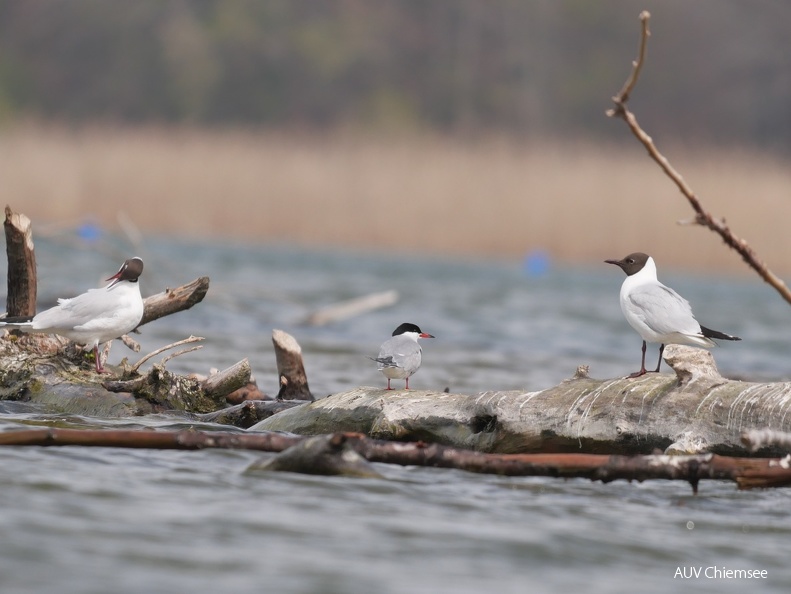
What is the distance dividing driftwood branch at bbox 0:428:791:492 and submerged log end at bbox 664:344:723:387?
2.51 ft

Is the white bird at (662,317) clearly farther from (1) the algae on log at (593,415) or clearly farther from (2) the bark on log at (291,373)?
(2) the bark on log at (291,373)

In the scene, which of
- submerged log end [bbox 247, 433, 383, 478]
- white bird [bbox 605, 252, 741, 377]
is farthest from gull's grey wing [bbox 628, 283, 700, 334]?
submerged log end [bbox 247, 433, 383, 478]

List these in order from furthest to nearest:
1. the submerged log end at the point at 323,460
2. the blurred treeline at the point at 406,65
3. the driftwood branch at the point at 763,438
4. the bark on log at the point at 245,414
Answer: the blurred treeline at the point at 406,65
the bark on log at the point at 245,414
the submerged log end at the point at 323,460
the driftwood branch at the point at 763,438

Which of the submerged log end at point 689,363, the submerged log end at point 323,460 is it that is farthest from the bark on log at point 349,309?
the submerged log end at point 323,460

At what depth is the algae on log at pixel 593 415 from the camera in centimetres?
515

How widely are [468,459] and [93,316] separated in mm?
2386

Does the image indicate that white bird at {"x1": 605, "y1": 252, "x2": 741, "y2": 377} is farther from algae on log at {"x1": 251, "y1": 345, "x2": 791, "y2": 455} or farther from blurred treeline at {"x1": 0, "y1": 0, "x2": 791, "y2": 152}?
blurred treeline at {"x1": 0, "y1": 0, "x2": 791, "y2": 152}

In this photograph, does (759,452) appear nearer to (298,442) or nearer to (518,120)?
(298,442)

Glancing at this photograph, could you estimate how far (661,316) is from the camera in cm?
538

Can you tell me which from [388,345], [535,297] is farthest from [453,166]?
[388,345]

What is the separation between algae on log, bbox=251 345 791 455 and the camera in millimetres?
5148

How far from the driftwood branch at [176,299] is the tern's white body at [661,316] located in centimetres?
224

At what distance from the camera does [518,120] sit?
131 feet

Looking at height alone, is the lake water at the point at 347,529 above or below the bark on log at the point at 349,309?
below
